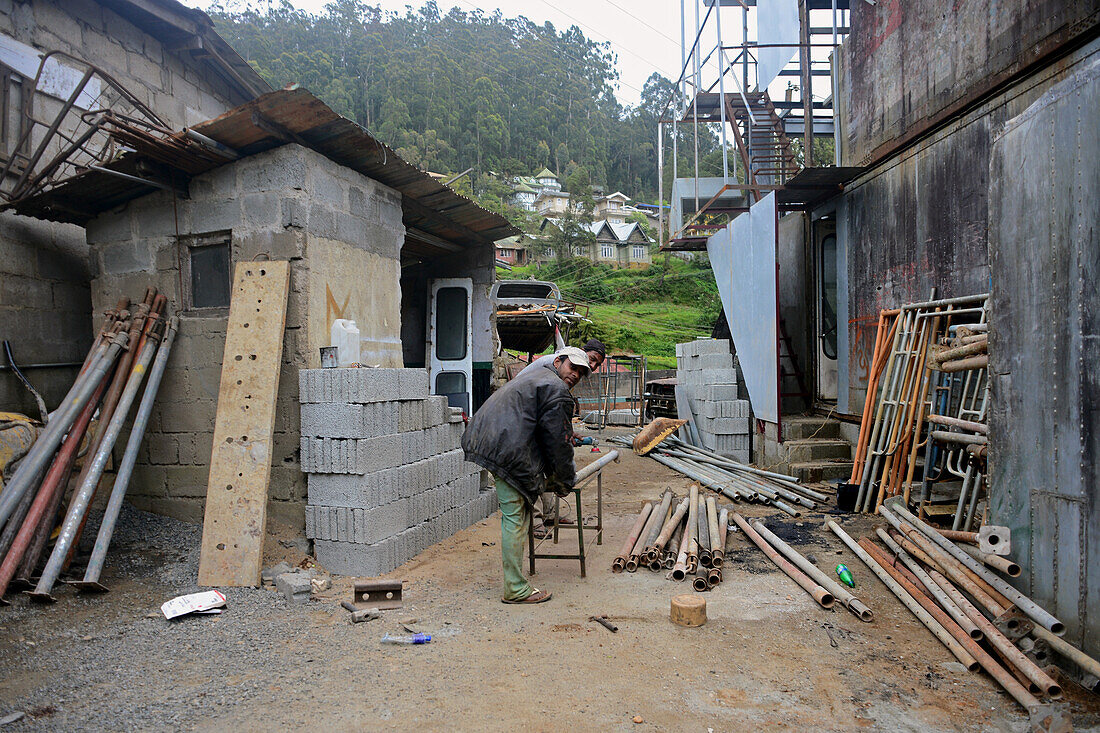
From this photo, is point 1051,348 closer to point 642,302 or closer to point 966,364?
point 966,364

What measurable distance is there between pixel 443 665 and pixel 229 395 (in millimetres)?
2950

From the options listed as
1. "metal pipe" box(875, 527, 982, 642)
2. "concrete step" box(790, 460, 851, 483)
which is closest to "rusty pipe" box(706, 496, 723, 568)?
"metal pipe" box(875, 527, 982, 642)

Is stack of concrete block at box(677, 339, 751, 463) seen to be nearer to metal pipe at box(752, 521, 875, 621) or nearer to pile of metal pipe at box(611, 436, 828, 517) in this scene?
pile of metal pipe at box(611, 436, 828, 517)

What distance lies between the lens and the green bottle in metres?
5.11

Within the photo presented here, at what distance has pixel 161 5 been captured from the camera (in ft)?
27.5

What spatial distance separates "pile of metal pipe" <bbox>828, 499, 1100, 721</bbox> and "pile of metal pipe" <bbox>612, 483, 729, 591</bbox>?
1.29m

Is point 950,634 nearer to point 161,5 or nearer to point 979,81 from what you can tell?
point 979,81

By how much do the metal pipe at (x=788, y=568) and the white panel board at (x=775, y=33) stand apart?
740 cm

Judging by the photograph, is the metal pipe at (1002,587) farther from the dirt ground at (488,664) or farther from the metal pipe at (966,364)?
the metal pipe at (966,364)

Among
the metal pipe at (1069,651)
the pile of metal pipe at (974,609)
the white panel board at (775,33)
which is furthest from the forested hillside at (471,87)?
the metal pipe at (1069,651)

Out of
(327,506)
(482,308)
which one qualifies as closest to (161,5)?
(482,308)

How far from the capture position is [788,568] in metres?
5.40

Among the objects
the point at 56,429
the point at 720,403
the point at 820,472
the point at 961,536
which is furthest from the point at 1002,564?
the point at 720,403

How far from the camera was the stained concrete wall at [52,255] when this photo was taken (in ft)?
20.4
